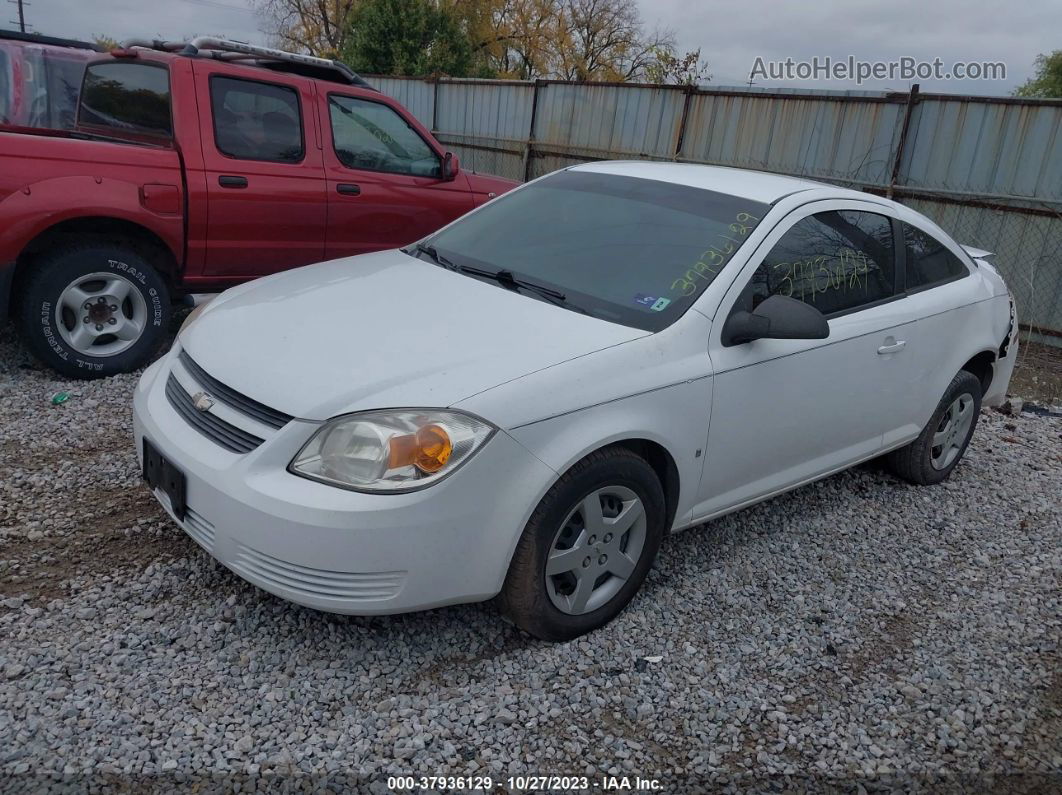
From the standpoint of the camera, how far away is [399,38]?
2044 cm

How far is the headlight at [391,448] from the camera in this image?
2.63 meters

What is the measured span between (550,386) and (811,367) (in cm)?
138

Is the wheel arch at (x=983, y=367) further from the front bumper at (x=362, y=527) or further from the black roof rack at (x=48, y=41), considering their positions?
the black roof rack at (x=48, y=41)

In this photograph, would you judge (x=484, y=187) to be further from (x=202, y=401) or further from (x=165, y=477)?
(x=165, y=477)

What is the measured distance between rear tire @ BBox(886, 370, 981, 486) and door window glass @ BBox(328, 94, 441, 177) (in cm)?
380

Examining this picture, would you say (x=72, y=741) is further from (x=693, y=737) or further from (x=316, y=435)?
(x=693, y=737)

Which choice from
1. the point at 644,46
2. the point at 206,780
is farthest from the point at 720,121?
the point at 644,46

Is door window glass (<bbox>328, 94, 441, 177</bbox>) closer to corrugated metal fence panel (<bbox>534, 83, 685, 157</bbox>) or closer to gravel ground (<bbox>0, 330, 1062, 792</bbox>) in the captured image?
gravel ground (<bbox>0, 330, 1062, 792</bbox>)

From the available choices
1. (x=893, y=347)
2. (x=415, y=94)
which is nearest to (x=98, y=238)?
(x=893, y=347)

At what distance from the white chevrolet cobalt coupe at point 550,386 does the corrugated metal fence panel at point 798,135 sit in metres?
5.10

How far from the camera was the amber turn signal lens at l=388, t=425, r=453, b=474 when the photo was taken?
8.61 feet

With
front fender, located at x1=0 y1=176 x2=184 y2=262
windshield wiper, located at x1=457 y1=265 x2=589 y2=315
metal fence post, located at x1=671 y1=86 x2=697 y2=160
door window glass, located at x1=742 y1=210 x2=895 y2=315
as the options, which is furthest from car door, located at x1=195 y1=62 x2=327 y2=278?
metal fence post, located at x1=671 y1=86 x2=697 y2=160

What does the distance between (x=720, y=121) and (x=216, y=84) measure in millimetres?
6534

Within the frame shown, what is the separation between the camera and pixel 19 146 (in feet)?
15.0
